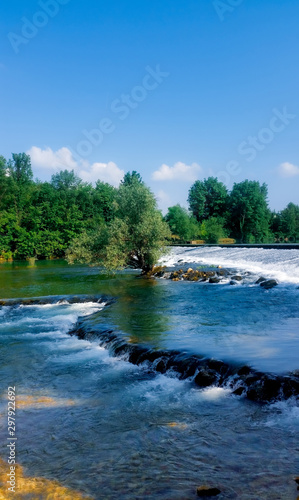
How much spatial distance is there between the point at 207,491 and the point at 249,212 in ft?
264

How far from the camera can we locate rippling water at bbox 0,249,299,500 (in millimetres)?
5059

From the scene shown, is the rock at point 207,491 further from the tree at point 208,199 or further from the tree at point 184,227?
the tree at point 208,199

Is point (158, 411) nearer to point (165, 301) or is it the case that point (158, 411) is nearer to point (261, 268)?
point (165, 301)

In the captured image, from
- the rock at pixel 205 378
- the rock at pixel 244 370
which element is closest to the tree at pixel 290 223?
the rock at pixel 244 370

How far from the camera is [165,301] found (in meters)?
18.2

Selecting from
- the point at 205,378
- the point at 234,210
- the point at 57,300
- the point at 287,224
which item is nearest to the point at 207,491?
the point at 205,378

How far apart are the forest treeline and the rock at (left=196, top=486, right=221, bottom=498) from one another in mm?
22074

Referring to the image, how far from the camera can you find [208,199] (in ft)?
308

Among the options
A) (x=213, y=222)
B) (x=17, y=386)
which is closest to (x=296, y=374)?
(x=17, y=386)

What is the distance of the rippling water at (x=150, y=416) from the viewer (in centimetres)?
506

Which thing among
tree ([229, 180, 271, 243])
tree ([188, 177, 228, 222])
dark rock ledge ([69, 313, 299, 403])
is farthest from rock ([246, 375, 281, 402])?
tree ([188, 177, 228, 222])

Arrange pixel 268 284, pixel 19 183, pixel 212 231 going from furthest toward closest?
1. pixel 212 231
2. pixel 19 183
3. pixel 268 284

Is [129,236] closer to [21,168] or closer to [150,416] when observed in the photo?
[150,416]

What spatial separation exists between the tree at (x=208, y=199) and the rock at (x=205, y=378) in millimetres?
83289
